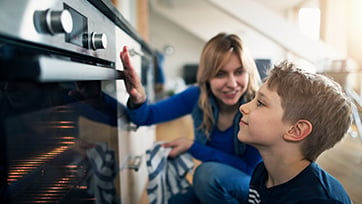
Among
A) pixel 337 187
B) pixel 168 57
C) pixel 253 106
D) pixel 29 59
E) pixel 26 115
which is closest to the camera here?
pixel 29 59

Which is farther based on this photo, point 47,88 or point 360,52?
point 360,52

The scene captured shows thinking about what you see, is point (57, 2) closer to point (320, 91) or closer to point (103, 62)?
point (103, 62)

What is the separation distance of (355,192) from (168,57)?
619 centimetres

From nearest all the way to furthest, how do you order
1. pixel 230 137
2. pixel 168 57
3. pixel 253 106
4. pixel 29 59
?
pixel 29 59
pixel 253 106
pixel 230 137
pixel 168 57

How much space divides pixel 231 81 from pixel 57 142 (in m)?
0.65

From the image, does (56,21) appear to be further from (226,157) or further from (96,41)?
(226,157)

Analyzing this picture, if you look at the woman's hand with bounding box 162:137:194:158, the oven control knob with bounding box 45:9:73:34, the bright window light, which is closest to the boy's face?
the woman's hand with bounding box 162:137:194:158

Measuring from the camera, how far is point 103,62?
61 centimetres

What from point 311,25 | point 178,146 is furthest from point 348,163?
point 311,25

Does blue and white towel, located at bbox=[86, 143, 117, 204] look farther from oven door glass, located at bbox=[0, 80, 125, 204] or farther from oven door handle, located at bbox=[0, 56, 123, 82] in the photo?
oven door handle, located at bbox=[0, 56, 123, 82]

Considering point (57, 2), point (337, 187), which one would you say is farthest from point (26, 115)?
point (337, 187)

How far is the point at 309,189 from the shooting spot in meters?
0.60

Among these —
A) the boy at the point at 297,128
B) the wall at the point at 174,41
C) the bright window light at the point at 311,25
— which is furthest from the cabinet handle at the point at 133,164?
the wall at the point at 174,41

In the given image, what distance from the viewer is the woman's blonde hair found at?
941 mm
